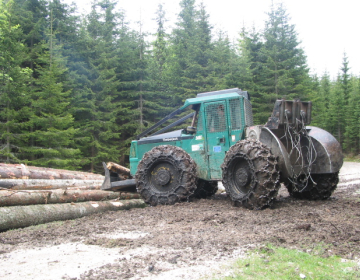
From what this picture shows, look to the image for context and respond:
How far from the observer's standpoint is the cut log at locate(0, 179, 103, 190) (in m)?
8.68

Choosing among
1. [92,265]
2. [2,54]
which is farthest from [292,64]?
[92,265]

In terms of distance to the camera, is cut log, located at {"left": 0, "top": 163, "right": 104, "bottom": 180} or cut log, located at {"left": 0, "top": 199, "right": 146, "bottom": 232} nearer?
cut log, located at {"left": 0, "top": 199, "right": 146, "bottom": 232}

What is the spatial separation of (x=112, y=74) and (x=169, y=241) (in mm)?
22711

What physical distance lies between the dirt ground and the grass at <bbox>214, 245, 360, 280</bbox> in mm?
195

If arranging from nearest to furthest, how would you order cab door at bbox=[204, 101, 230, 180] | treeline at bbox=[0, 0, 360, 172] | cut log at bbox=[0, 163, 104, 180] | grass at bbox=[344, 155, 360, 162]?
cab door at bbox=[204, 101, 230, 180], cut log at bbox=[0, 163, 104, 180], treeline at bbox=[0, 0, 360, 172], grass at bbox=[344, 155, 360, 162]

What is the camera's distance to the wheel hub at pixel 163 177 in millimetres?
7938

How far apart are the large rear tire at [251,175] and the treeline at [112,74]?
14.3m

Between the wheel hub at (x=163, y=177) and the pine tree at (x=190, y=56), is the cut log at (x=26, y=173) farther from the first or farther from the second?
the pine tree at (x=190, y=56)

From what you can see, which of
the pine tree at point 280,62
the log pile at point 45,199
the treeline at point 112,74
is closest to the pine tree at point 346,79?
the treeline at point 112,74

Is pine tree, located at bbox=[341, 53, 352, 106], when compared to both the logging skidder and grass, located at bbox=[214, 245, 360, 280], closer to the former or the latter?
the logging skidder

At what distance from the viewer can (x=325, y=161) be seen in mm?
7398

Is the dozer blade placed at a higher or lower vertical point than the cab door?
lower

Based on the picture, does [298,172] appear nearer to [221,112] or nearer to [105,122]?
[221,112]

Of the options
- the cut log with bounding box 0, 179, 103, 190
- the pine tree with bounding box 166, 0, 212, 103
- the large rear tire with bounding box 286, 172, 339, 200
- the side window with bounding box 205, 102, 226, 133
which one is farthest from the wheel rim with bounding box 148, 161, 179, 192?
the pine tree with bounding box 166, 0, 212, 103
